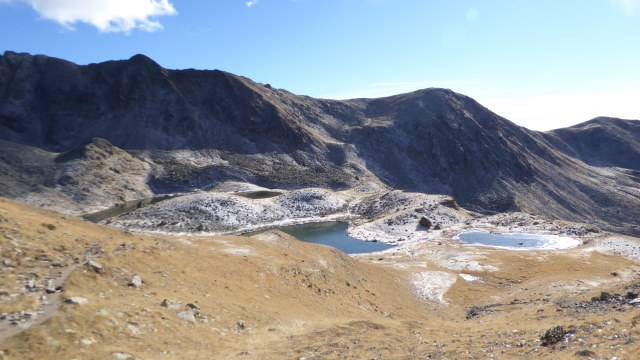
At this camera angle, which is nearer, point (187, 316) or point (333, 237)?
point (187, 316)

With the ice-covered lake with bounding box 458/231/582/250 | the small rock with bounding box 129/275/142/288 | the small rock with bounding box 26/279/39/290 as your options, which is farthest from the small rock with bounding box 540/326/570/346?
the ice-covered lake with bounding box 458/231/582/250

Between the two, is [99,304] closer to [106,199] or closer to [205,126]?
[106,199]

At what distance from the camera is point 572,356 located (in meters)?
15.2

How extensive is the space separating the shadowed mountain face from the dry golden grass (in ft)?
329

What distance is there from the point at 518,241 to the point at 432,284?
124 ft

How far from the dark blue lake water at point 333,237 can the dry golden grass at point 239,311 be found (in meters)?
35.8

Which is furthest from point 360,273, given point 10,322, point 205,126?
point 205,126

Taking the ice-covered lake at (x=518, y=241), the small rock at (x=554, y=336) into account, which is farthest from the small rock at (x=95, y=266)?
the ice-covered lake at (x=518, y=241)

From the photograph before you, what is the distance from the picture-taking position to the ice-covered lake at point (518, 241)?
76.3m

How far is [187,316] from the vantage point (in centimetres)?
2106

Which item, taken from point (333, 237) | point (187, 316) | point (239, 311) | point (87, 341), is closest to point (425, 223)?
point (333, 237)

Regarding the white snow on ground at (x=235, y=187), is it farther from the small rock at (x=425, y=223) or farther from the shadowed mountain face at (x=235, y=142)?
the small rock at (x=425, y=223)

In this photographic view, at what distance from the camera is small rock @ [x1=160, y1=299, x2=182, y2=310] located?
21.3 m

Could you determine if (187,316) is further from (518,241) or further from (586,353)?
(518,241)
